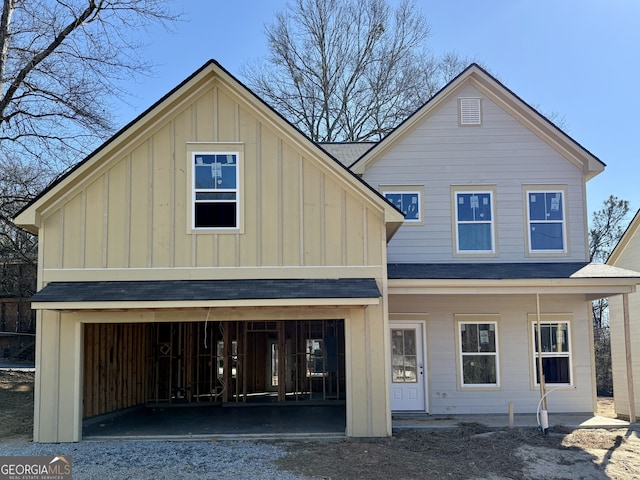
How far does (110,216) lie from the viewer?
10.9 metres

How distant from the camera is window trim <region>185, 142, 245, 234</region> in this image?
10930 millimetres

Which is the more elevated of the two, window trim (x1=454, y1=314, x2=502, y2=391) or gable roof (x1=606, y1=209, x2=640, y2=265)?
gable roof (x1=606, y1=209, x2=640, y2=265)

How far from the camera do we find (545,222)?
13.9 m

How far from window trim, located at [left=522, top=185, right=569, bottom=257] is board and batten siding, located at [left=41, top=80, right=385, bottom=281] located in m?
4.71

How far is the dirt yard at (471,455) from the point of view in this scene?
27.3 feet

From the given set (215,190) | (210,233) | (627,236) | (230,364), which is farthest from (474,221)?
(230,364)

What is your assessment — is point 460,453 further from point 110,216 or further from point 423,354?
point 110,216

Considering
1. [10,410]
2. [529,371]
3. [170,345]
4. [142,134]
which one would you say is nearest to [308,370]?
[170,345]

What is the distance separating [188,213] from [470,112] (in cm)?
748

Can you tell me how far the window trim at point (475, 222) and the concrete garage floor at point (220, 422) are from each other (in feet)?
15.9

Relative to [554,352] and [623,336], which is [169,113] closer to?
[554,352]

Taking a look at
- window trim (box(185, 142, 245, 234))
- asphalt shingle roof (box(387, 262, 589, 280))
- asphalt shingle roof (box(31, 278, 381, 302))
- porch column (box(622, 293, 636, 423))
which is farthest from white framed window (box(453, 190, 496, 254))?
window trim (box(185, 142, 245, 234))

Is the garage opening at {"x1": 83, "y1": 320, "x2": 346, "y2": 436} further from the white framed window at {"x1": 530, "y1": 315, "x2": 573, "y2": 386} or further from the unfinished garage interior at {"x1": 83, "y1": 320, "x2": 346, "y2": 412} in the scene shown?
the white framed window at {"x1": 530, "y1": 315, "x2": 573, "y2": 386}

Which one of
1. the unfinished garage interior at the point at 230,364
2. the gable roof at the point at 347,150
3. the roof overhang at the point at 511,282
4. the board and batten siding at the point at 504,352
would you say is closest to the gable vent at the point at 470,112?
the gable roof at the point at 347,150
